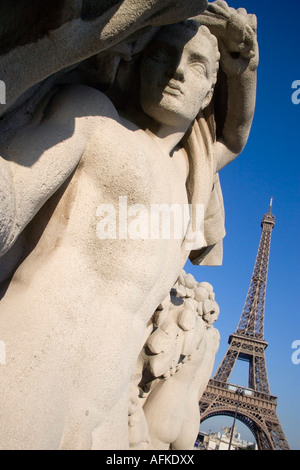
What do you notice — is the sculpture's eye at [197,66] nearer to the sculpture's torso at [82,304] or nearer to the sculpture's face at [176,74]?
the sculpture's face at [176,74]

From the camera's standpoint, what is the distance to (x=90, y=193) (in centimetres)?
217

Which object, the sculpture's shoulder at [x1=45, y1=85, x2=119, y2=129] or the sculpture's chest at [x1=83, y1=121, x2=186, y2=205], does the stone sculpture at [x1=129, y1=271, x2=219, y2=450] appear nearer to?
the sculpture's chest at [x1=83, y1=121, x2=186, y2=205]

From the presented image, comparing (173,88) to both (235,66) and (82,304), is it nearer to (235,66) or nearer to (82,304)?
(235,66)

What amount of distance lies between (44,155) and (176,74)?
3.31 feet

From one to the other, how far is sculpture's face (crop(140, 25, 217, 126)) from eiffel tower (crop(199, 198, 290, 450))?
29.6 meters

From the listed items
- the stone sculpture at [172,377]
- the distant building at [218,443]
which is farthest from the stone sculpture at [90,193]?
the distant building at [218,443]

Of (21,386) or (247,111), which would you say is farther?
(247,111)

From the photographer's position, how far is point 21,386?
1.74 m

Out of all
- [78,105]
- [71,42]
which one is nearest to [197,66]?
[78,105]

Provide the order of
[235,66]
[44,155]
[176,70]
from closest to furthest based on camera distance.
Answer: [44,155]
[176,70]
[235,66]

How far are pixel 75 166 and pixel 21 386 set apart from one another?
0.98 m

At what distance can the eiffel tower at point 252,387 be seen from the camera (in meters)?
31.6
